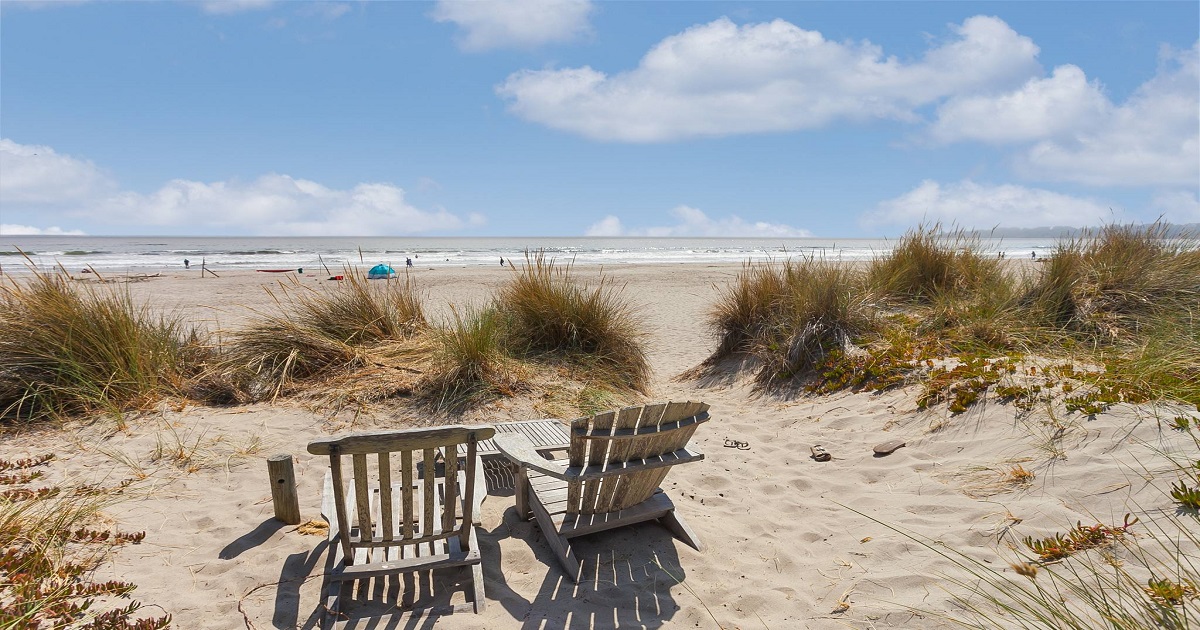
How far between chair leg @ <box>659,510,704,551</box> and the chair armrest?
0.82 m

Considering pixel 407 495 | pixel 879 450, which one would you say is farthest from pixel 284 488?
pixel 879 450

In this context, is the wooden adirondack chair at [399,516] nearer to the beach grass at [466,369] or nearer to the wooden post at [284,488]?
the wooden post at [284,488]

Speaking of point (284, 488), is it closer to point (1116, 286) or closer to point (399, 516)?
point (399, 516)

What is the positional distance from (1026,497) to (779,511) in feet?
4.40

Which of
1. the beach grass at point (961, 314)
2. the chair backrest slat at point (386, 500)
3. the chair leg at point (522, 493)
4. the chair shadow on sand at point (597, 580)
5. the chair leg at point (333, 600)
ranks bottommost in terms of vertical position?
the chair shadow on sand at point (597, 580)

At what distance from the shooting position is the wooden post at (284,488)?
3.46 metres

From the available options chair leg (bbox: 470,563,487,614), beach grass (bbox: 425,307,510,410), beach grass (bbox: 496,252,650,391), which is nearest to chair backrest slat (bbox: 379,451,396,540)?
chair leg (bbox: 470,563,487,614)

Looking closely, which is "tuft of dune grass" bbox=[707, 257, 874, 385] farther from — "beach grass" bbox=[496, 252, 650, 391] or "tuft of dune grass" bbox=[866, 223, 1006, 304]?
"beach grass" bbox=[496, 252, 650, 391]

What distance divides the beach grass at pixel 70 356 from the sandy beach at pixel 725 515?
32 cm

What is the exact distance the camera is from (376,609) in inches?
115

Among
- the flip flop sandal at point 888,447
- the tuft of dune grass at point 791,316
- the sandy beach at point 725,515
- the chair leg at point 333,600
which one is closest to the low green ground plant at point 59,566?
the sandy beach at point 725,515

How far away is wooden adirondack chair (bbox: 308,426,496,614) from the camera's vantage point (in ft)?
8.76

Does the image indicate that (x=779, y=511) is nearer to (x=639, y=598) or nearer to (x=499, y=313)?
(x=639, y=598)

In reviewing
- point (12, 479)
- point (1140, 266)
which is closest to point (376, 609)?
point (12, 479)
